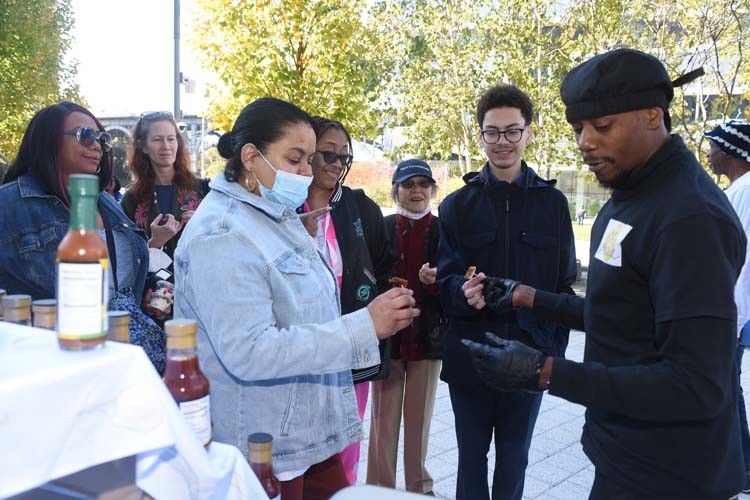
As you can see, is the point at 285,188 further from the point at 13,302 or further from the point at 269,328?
the point at 13,302

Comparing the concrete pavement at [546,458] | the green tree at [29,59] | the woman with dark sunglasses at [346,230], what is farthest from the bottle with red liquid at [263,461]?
the green tree at [29,59]

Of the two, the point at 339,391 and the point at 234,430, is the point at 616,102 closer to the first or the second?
the point at 339,391

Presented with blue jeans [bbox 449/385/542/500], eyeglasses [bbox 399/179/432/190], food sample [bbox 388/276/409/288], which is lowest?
blue jeans [bbox 449/385/542/500]

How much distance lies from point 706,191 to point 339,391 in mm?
1252

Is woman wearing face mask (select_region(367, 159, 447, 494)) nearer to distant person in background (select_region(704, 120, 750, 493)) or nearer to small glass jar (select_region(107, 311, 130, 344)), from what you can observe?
distant person in background (select_region(704, 120, 750, 493))

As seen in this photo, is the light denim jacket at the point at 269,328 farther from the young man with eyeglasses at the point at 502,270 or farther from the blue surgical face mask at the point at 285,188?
the young man with eyeglasses at the point at 502,270

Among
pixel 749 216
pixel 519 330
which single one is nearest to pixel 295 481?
pixel 519 330

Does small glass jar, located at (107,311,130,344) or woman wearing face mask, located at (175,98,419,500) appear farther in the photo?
woman wearing face mask, located at (175,98,419,500)

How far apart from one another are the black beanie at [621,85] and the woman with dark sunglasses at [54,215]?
1.71 meters

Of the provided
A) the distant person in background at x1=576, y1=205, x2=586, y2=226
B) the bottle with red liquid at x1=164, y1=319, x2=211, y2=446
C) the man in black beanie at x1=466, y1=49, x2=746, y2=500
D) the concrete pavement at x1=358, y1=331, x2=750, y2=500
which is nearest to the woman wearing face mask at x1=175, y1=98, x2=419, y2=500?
the bottle with red liquid at x1=164, y1=319, x2=211, y2=446

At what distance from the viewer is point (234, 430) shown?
186cm

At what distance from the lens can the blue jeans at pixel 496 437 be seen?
281 centimetres

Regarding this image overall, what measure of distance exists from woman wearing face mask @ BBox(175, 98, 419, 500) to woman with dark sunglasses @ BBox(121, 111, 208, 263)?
77.7 inches

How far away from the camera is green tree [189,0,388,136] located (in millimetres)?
8359
